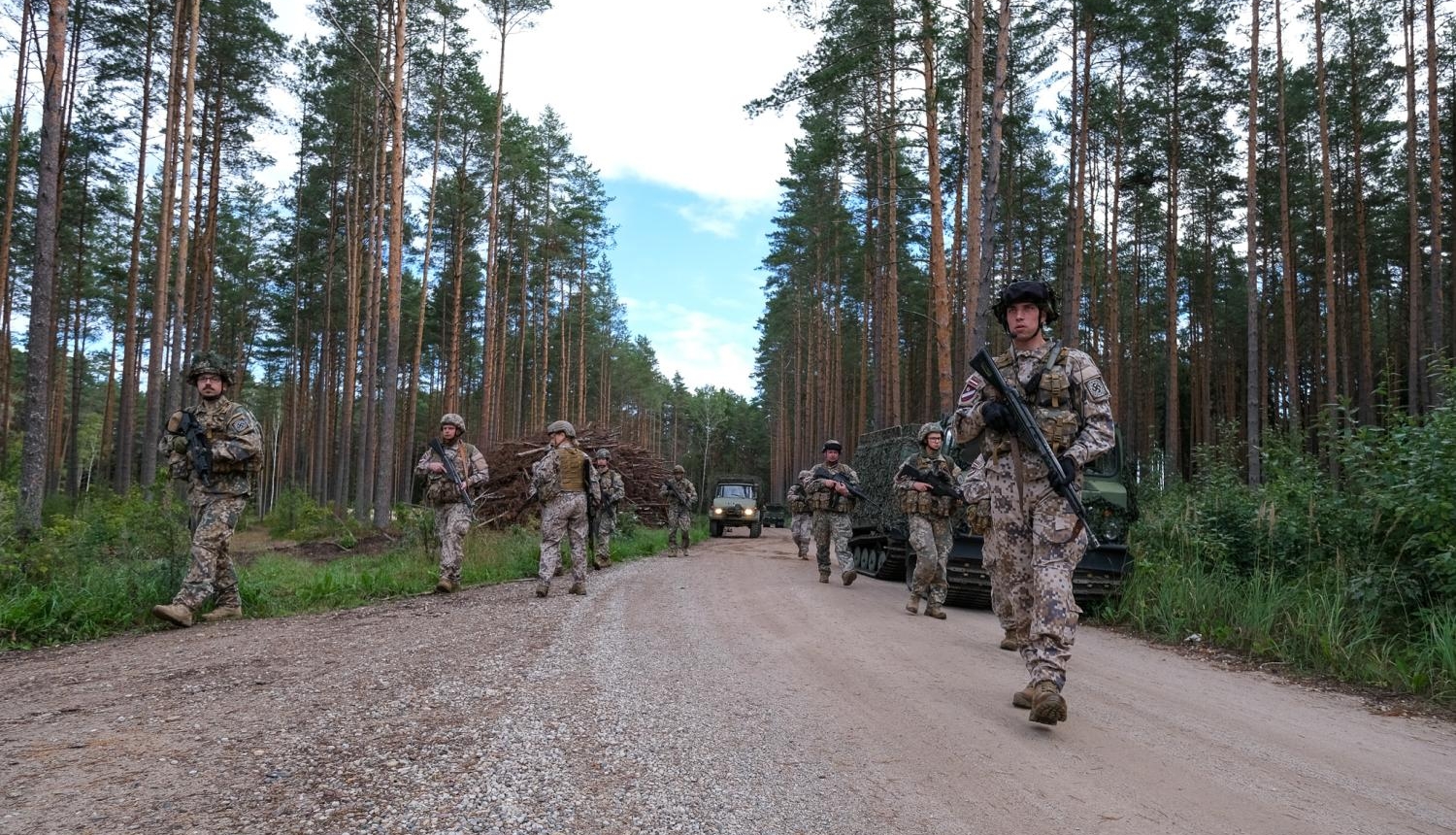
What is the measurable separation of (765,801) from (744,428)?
81652mm

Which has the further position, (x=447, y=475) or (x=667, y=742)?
(x=447, y=475)

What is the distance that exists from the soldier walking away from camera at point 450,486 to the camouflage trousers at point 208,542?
8.46 feet

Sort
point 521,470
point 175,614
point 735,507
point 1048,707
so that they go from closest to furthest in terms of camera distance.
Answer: point 1048,707
point 175,614
point 521,470
point 735,507

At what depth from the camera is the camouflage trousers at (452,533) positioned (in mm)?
9461

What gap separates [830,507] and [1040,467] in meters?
7.65

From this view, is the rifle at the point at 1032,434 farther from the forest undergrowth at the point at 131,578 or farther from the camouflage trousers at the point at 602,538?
the camouflage trousers at the point at 602,538

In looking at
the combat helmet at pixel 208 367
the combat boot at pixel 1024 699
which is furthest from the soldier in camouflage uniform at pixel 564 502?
the combat boot at pixel 1024 699

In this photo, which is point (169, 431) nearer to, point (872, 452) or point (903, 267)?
point (872, 452)

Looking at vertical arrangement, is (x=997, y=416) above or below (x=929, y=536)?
above

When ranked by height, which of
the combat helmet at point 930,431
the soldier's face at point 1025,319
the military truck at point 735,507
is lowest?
the military truck at point 735,507

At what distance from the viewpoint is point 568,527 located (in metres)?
9.56

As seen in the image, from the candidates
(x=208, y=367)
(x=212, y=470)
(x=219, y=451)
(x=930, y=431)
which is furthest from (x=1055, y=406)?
(x=208, y=367)

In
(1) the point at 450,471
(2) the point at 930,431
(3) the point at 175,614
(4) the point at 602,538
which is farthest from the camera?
(4) the point at 602,538

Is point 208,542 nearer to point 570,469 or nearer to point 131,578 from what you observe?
point 131,578
